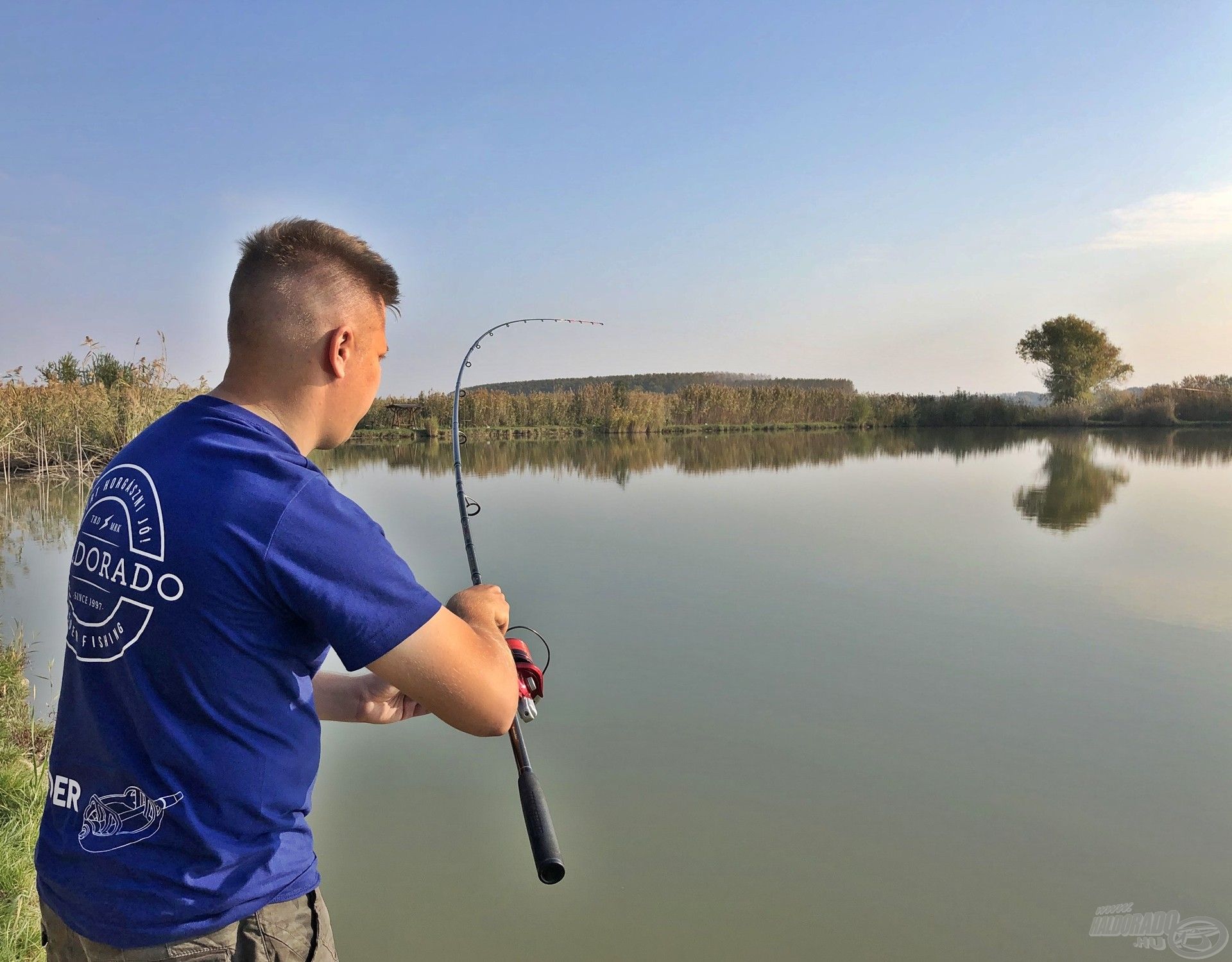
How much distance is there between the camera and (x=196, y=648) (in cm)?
91

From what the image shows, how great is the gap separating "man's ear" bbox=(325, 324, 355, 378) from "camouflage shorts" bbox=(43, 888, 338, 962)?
66cm

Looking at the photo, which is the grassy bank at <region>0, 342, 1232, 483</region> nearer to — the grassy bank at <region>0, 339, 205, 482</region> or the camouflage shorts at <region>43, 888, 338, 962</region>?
the grassy bank at <region>0, 339, 205, 482</region>

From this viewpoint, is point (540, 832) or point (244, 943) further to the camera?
point (540, 832)

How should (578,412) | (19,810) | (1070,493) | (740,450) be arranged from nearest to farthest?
(19,810), (1070,493), (740,450), (578,412)

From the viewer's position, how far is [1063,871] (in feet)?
8.25

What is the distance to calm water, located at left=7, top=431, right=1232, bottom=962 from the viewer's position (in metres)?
2.40

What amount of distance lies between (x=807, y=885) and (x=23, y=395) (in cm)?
1382

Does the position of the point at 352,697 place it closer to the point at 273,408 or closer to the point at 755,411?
the point at 273,408

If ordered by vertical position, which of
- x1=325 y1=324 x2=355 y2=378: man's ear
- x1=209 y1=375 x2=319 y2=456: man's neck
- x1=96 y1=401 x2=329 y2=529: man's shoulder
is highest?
x1=325 y1=324 x2=355 y2=378: man's ear

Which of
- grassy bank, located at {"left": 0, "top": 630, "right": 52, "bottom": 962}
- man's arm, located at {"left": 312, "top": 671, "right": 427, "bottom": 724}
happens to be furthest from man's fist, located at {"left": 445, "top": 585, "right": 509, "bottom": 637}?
grassy bank, located at {"left": 0, "top": 630, "right": 52, "bottom": 962}

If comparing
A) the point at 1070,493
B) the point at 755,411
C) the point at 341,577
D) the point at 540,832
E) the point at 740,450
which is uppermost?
the point at 755,411

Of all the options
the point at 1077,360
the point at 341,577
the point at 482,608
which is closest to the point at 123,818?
the point at 341,577

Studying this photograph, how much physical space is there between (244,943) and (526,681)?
70cm

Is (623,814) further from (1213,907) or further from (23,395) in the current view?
(23,395)
